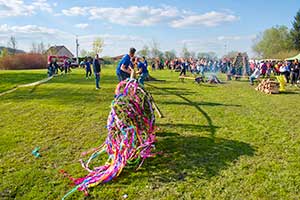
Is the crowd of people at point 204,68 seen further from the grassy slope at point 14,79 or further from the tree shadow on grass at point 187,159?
the tree shadow on grass at point 187,159

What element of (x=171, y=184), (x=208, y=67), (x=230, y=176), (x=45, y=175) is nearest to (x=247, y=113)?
(x=230, y=176)

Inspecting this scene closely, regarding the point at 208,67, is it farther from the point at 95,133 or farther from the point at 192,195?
the point at 192,195

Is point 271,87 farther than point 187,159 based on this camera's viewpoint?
Yes

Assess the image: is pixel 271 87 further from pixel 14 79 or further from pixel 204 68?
pixel 14 79

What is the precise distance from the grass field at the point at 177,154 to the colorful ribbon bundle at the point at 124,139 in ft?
0.59

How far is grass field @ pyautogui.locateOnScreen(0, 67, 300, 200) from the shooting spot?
3.83m

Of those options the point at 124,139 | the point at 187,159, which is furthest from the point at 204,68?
the point at 124,139

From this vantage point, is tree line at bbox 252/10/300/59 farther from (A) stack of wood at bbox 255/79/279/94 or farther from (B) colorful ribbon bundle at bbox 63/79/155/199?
(B) colorful ribbon bundle at bbox 63/79/155/199

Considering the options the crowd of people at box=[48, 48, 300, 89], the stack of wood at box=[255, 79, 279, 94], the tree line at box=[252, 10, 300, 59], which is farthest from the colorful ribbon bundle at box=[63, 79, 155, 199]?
the tree line at box=[252, 10, 300, 59]

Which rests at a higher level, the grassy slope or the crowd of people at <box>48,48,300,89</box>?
the crowd of people at <box>48,48,300,89</box>

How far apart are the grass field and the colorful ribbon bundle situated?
0.18m

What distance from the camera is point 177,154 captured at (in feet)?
16.6

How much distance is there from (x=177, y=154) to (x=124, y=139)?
1.16 metres

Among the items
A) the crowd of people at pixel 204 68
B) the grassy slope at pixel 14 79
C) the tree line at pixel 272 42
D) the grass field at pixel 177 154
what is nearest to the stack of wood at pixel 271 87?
the crowd of people at pixel 204 68
